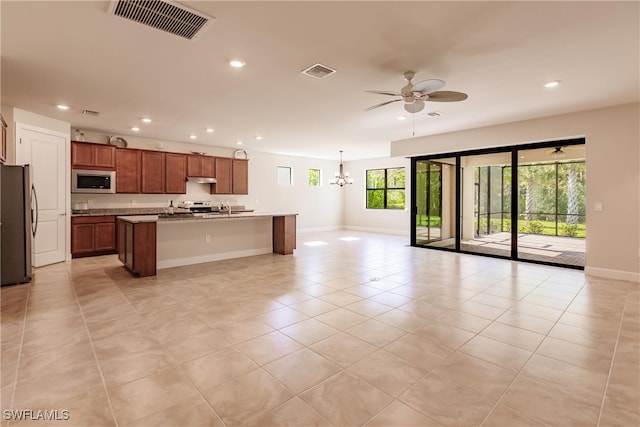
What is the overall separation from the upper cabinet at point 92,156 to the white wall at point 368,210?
7689 millimetres

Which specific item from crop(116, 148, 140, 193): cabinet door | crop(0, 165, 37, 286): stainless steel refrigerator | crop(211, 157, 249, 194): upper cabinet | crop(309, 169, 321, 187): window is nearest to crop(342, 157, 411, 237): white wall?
crop(309, 169, 321, 187): window

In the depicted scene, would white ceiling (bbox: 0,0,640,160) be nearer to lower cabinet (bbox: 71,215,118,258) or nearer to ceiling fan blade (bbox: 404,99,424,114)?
ceiling fan blade (bbox: 404,99,424,114)

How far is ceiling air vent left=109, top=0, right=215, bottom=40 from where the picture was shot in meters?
2.33


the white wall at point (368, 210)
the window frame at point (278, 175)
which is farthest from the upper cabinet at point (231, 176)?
the white wall at point (368, 210)

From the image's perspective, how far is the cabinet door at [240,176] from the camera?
28.9 feet

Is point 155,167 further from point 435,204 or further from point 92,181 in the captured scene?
point 435,204

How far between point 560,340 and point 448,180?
527 centimetres

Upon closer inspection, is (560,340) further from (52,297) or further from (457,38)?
(52,297)

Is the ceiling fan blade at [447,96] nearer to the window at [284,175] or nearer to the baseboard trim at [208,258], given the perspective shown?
the baseboard trim at [208,258]

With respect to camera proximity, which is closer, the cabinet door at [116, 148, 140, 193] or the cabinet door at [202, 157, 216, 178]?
the cabinet door at [116, 148, 140, 193]

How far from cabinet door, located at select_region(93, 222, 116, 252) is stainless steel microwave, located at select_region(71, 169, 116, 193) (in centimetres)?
75

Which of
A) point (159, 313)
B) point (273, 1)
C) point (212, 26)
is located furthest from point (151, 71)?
point (159, 313)

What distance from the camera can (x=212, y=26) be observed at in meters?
2.65

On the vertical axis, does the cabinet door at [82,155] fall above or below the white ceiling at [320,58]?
below
